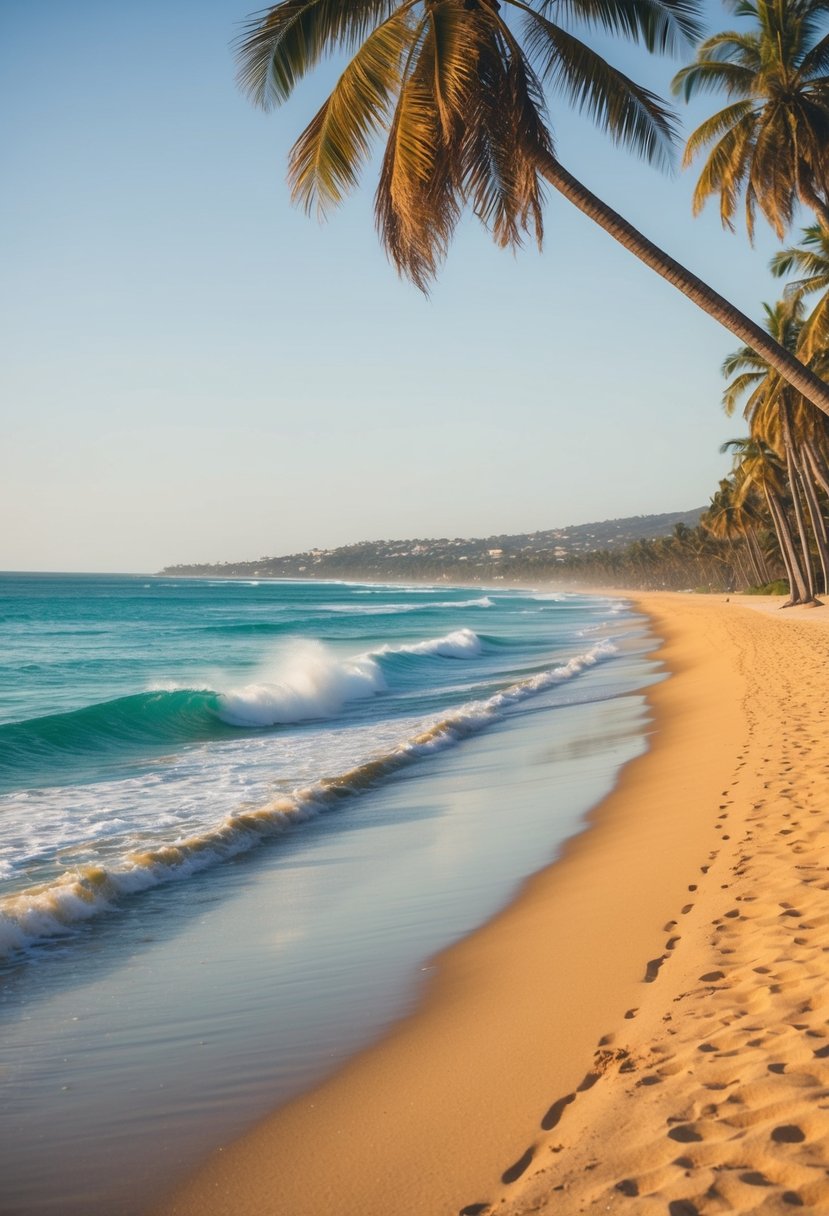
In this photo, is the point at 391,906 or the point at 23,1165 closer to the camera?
the point at 23,1165

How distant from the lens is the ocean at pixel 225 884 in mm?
3627

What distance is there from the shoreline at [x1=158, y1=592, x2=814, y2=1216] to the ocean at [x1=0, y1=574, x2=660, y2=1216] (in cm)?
20

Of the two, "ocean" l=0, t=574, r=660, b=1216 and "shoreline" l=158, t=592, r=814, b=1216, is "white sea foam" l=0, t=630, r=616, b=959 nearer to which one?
"ocean" l=0, t=574, r=660, b=1216

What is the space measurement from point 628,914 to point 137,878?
12.0 feet

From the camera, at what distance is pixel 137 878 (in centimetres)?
677

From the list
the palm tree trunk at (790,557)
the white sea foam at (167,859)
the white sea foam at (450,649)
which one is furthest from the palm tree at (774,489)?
the white sea foam at (167,859)

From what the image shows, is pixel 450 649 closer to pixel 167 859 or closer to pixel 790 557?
pixel 167 859

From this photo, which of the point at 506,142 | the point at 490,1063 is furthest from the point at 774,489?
the point at 490,1063

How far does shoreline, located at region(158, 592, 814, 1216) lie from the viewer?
291 cm

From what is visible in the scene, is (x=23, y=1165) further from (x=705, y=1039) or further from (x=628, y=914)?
(x=628, y=914)

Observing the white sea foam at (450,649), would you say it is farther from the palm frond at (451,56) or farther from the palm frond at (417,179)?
the palm frond at (451,56)

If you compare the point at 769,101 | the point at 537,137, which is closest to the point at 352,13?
the point at 537,137

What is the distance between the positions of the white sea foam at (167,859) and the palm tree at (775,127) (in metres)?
10.1

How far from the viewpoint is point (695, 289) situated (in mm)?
7613
